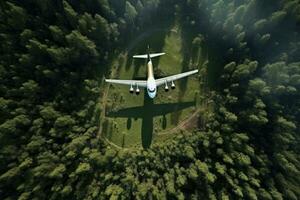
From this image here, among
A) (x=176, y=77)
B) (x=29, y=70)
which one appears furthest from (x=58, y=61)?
(x=176, y=77)

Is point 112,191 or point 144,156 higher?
point 144,156

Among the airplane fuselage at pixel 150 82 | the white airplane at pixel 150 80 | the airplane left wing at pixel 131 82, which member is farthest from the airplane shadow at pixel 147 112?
the airplane fuselage at pixel 150 82

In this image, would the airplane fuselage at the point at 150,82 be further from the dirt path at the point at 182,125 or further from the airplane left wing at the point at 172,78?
the dirt path at the point at 182,125

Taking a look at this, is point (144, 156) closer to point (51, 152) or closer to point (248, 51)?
point (51, 152)

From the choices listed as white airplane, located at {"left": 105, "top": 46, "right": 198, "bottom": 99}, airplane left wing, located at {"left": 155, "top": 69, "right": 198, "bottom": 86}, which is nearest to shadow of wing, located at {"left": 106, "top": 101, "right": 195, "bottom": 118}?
white airplane, located at {"left": 105, "top": 46, "right": 198, "bottom": 99}

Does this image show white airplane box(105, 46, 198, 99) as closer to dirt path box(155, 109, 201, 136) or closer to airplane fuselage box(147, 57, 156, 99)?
airplane fuselage box(147, 57, 156, 99)

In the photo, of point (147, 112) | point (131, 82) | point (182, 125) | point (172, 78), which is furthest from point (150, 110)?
point (172, 78)

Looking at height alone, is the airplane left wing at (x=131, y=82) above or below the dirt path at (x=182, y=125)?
above
